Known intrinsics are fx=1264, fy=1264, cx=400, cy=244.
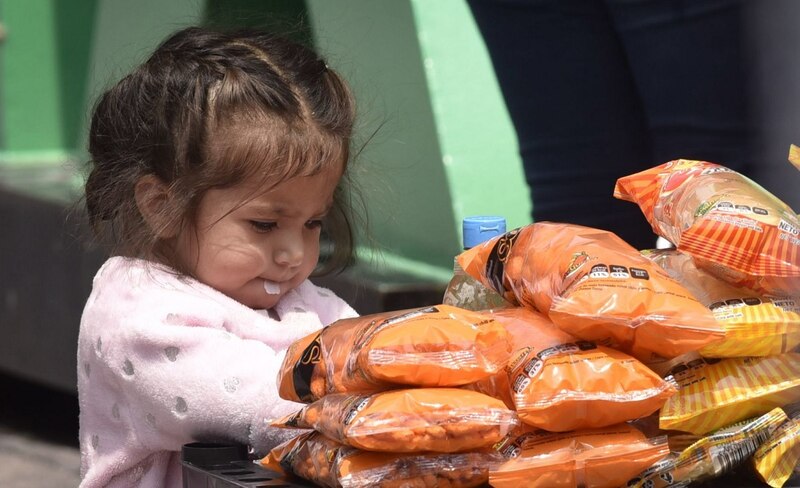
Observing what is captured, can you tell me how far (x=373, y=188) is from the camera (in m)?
2.65

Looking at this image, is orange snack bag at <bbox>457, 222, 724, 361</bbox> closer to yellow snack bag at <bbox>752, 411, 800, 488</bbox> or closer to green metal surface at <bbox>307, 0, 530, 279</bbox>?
yellow snack bag at <bbox>752, 411, 800, 488</bbox>

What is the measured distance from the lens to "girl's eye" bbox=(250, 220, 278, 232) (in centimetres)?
175

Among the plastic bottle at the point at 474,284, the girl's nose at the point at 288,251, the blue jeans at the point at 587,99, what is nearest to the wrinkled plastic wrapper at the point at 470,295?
the plastic bottle at the point at 474,284

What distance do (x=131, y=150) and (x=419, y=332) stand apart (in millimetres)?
728

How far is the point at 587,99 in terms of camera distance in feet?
8.66

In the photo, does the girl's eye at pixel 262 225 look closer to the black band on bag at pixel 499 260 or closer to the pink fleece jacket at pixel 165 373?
the pink fleece jacket at pixel 165 373

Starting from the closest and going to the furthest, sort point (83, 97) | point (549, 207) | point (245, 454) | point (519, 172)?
point (245, 454)
point (549, 207)
point (519, 172)
point (83, 97)

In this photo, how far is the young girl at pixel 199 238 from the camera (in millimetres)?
Result: 1599

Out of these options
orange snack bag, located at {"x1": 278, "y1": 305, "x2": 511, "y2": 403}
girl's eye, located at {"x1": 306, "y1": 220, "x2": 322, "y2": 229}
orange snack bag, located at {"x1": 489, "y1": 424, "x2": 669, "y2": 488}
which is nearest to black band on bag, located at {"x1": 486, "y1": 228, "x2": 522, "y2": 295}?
orange snack bag, located at {"x1": 278, "y1": 305, "x2": 511, "y2": 403}

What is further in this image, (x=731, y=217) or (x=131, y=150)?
(x=131, y=150)

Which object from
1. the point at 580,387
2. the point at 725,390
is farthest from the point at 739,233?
the point at 580,387

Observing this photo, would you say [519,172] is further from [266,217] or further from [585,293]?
[585,293]

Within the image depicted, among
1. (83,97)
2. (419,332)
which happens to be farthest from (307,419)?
(83,97)

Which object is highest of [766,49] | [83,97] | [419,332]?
[766,49]
